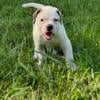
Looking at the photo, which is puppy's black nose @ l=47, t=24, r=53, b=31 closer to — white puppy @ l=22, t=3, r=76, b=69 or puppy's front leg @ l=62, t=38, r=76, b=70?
white puppy @ l=22, t=3, r=76, b=69

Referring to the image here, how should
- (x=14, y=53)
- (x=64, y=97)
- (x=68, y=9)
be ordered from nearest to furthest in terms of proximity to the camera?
1. (x=64, y=97)
2. (x=14, y=53)
3. (x=68, y=9)

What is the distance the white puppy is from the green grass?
113 millimetres

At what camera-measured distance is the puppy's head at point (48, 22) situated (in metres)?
4.64

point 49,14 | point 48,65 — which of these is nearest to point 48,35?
point 49,14

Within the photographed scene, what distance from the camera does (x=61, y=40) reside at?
481 centimetres

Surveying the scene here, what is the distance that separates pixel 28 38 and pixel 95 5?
147 centimetres

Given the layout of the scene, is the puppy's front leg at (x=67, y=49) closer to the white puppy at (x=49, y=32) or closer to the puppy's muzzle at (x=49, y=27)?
the white puppy at (x=49, y=32)

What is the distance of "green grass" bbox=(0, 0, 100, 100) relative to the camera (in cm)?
399

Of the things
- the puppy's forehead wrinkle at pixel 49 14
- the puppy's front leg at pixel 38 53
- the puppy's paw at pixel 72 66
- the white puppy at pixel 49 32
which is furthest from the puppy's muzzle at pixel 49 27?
the puppy's paw at pixel 72 66

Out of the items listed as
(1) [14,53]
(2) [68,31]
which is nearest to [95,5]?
(2) [68,31]

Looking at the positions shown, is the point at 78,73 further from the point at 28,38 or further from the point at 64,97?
the point at 28,38

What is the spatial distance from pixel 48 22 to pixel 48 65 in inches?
16.9

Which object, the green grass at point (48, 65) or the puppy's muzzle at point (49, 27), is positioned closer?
the green grass at point (48, 65)

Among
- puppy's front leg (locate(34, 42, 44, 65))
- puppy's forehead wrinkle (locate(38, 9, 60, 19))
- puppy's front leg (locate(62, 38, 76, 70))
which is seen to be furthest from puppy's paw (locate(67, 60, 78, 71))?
puppy's forehead wrinkle (locate(38, 9, 60, 19))
